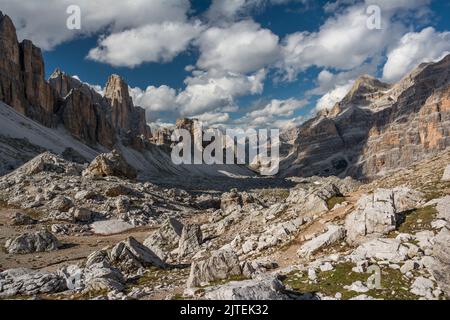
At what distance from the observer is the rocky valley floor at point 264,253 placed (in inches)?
666

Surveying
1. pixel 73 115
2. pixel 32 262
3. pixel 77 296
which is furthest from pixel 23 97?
pixel 77 296

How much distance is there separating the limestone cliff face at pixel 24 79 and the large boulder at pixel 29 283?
5868 inches

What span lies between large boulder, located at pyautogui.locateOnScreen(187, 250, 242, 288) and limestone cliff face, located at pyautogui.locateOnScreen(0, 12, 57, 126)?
154 meters

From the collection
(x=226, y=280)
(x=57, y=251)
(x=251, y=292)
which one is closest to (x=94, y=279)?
(x=226, y=280)

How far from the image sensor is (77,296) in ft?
A: 61.2

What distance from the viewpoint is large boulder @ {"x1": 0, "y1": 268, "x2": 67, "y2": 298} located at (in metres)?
19.3

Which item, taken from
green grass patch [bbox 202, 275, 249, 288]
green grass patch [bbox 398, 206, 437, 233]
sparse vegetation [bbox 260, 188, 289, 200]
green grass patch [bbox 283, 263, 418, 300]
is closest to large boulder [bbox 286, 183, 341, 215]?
green grass patch [bbox 398, 206, 437, 233]

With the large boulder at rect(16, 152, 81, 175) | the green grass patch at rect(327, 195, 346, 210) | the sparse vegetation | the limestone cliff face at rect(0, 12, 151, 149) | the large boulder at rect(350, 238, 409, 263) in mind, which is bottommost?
the large boulder at rect(350, 238, 409, 263)

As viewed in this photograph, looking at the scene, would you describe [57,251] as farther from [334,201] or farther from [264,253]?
[334,201]

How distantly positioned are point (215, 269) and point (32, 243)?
79.3ft

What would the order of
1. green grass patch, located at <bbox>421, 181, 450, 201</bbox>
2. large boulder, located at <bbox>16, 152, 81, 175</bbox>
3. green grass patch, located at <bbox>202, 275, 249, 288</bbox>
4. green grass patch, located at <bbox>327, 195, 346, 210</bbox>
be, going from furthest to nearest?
large boulder, located at <bbox>16, 152, 81, 175</bbox>
green grass patch, located at <bbox>327, 195, 346, 210</bbox>
green grass patch, located at <bbox>421, 181, 450, 201</bbox>
green grass patch, located at <bbox>202, 275, 249, 288</bbox>

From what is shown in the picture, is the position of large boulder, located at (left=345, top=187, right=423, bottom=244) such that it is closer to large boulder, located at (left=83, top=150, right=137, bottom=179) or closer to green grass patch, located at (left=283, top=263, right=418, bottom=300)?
green grass patch, located at (left=283, top=263, right=418, bottom=300)
